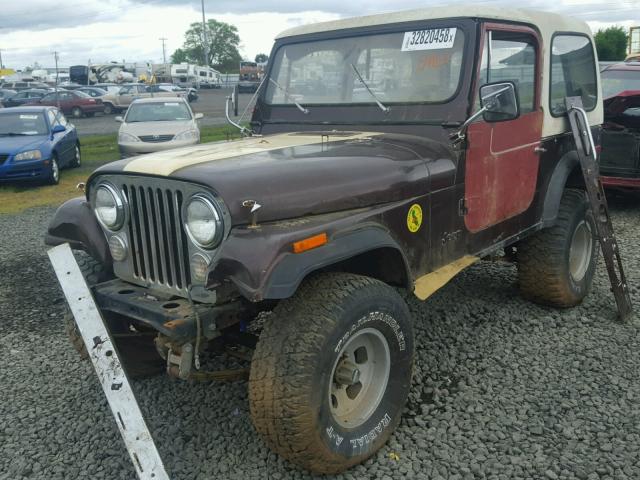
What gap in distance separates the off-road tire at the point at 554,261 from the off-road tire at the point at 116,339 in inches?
105

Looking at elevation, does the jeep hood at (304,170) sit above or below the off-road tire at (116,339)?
above

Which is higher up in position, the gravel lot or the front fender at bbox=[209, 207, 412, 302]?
the front fender at bbox=[209, 207, 412, 302]

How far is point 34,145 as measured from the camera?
11.2m

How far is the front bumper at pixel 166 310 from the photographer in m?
2.54

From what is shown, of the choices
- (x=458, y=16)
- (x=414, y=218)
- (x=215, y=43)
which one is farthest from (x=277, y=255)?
(x=215, y=43)

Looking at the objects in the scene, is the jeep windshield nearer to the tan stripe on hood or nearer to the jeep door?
the jeep door

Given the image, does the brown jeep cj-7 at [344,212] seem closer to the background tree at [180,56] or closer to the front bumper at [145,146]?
the front bumper at [145,146]

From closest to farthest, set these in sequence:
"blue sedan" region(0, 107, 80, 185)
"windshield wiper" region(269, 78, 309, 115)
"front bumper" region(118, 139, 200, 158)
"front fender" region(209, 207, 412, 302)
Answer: "front fender" region(209, 207, 412, 302) → "windshield wiper" region(269, 78, 309, 115) → "blue sedan" region(0, 107, 80, 185) → "front bumper" region(118, 139, 200, 158)

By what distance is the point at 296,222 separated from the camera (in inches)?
105

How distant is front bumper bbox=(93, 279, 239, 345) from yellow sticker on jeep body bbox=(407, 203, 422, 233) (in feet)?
3.34

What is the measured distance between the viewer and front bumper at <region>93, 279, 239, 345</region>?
2545mm

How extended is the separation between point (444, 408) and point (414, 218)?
1.05 meters

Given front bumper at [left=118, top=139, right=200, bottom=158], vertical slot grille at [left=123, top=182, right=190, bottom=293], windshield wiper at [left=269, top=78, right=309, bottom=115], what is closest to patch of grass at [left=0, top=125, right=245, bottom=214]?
front bumper at [left=118, top=139, right=200, bottom=158]

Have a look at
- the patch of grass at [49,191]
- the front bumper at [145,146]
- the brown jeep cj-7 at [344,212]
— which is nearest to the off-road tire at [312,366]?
the brown jeep cj-7 at [344,212]
